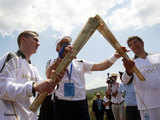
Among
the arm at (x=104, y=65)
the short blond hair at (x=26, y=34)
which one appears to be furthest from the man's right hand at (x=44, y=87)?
the arm at (x=104, y=65)

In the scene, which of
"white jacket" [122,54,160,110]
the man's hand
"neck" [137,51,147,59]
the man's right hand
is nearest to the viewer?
Answer: the man's right hand

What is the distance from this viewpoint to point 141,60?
14.8 feet

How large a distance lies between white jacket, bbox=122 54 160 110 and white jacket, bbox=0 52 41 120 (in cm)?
223

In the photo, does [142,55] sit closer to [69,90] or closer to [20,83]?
[69,90]

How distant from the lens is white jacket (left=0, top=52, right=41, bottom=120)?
8.29 ft

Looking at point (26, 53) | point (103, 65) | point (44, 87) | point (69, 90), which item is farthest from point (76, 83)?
point (44, 87)

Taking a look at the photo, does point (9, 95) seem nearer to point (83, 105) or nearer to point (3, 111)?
point (3, 111)

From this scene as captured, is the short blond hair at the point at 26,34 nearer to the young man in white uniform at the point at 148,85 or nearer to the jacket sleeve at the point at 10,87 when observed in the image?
the jacket sleeve at the point at 10,87

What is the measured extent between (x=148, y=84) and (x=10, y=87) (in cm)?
279

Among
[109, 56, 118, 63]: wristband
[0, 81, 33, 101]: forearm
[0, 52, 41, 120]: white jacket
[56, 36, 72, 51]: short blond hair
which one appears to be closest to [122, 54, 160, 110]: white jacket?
[109, 56, 118, 63]: wristband

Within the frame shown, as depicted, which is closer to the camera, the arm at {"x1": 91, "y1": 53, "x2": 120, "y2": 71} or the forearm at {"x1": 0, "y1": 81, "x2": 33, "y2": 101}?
the forearm at {"x1": 0, "y1": 81, "x2": 33, "y2": 101}

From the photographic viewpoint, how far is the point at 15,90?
252cm

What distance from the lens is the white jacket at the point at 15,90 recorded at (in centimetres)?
253

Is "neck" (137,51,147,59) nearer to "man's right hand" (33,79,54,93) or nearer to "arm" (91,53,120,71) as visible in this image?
"arm" (91,53,120,71)
